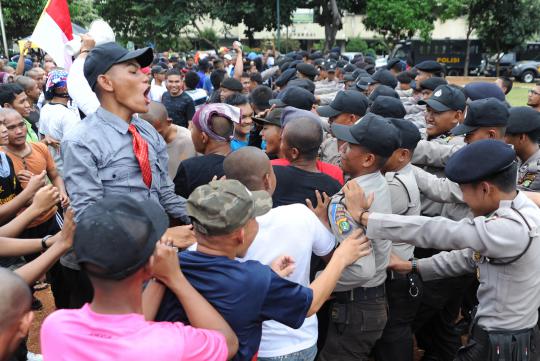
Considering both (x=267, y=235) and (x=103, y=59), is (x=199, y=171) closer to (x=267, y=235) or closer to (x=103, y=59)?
(x=103, y=59)

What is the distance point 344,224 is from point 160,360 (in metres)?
1.37

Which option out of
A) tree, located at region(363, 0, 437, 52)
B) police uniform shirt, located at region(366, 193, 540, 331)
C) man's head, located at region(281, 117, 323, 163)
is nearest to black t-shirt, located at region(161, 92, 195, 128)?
man's head, located at region(281, 117, 323, 163)

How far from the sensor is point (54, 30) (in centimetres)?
614

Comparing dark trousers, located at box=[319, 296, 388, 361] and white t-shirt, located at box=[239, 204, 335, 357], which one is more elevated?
white t-shirt, located at box=[239, 204, 335, 357]

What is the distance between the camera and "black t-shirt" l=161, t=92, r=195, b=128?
761cm

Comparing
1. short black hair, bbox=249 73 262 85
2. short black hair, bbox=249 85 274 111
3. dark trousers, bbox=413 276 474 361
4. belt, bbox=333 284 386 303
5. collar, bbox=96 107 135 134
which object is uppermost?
collar, bbox=96 107 135 134

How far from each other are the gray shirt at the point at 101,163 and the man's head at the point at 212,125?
0.79 m

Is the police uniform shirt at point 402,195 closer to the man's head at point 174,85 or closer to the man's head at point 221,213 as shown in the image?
the man's head at point 221,213

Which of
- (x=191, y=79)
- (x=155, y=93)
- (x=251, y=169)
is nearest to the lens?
(x=251, y=169)

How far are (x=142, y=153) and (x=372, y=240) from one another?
143cm

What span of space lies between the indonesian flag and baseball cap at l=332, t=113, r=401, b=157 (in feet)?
14.3

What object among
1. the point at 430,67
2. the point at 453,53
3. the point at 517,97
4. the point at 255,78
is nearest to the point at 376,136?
the point at 430,67

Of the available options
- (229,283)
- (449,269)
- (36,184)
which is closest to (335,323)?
(449,269)

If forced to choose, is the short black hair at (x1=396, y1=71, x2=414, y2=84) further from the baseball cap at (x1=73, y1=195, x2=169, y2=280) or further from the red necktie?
the baseball cap at (x1=73, y1=195, x2=169, y2=280)
